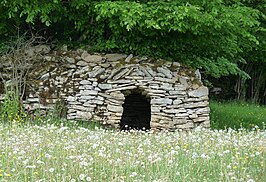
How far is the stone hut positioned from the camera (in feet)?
35.1

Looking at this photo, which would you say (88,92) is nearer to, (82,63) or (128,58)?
(82,63)

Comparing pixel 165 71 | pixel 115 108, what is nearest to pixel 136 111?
pixel 115 108

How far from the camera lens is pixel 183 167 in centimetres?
485

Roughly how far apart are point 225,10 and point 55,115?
14.7 feet

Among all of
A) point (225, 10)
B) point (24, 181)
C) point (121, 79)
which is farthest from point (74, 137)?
point (225, 10)

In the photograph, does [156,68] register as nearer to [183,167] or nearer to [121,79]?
[121,79]

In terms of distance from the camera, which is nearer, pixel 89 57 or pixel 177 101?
pixel 177 101

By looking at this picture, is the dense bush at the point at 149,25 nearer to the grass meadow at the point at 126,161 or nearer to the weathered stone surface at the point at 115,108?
the weathered stone surface at the point at 115,108

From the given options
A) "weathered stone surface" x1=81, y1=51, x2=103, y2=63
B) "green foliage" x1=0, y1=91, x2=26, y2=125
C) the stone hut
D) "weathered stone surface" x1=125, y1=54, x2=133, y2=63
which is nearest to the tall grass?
the stone hut

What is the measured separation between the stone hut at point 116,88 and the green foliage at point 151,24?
49cm

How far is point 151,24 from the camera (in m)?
9.30

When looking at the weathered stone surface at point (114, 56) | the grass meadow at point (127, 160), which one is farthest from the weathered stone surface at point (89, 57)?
the grass meadow at point (127, 160)

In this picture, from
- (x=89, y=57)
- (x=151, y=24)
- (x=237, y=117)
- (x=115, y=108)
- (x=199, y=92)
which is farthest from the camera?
(x=237, y=117)

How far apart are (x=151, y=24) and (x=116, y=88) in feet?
6.61
